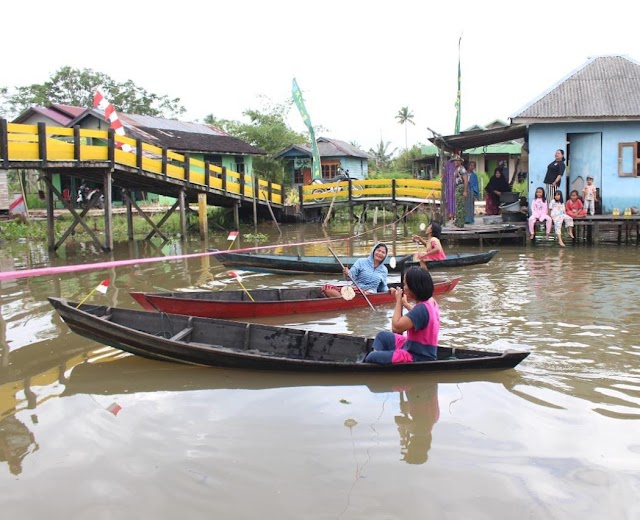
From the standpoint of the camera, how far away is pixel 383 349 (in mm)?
5973

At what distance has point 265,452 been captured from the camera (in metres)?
4.54

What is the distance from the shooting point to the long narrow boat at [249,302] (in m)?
8.30

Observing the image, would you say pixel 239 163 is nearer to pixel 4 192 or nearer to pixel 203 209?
pixel 203 209

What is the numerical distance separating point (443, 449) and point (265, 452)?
137 cm

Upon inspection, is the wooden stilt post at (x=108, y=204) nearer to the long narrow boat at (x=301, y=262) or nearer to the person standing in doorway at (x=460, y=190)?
the long narrow boat at (x=301, y=262)

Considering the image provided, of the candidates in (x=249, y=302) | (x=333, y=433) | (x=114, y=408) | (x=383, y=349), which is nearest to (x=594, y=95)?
(x=249, y=302)

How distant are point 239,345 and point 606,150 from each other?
1309cm

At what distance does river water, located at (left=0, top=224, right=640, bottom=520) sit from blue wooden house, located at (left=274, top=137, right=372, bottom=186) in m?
28.4

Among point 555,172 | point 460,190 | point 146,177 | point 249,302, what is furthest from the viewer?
point 146,177

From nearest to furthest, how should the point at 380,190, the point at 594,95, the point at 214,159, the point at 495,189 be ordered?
the point at 594,95, the point at 495,189, the point at 380,190, the point at 214,159

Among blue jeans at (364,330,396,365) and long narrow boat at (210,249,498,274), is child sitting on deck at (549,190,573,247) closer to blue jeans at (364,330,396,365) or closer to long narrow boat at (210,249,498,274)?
long narrow boat at (210,249,498,274)

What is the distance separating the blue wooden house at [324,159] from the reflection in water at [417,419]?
30.3 metres

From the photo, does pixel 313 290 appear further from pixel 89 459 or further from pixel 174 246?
pixel 174 246

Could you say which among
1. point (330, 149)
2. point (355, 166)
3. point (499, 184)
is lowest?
point (499, 184)
